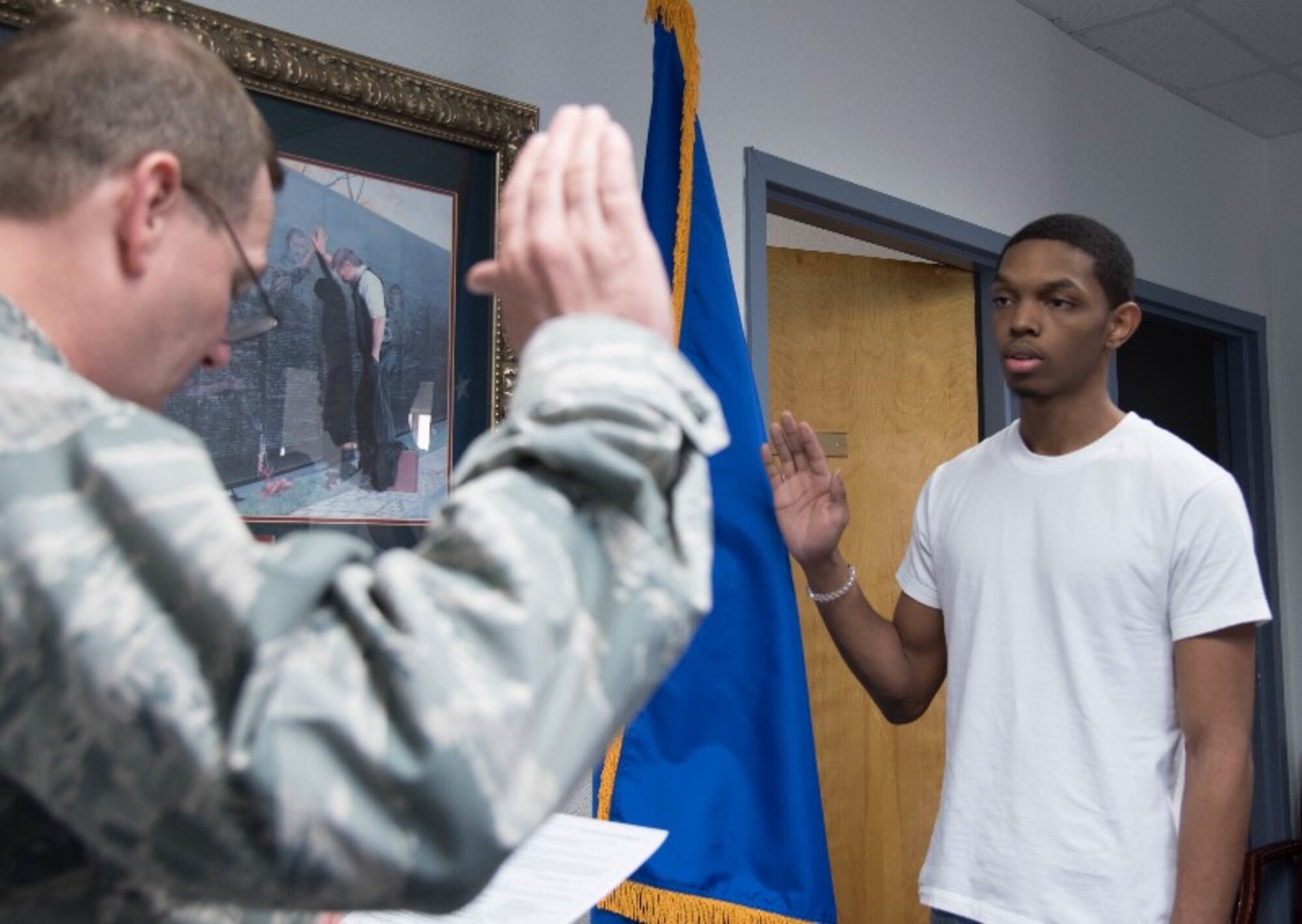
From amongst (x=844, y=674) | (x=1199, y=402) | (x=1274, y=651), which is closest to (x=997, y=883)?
(x=844, y=674)

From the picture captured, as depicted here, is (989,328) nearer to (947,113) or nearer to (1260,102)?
(947,113)

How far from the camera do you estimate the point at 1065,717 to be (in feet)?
5.10

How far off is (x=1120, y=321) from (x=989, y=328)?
91 centimetres

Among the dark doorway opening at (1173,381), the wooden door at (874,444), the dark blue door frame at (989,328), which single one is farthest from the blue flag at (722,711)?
the dark doorway opening at (1173,381)

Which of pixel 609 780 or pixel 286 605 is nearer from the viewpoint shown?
pixel 286 605

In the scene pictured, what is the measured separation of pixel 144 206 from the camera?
1.69 ft

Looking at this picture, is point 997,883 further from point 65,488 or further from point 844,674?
point 65,488

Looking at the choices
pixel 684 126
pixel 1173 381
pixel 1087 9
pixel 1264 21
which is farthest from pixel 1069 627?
pixel 1173 381

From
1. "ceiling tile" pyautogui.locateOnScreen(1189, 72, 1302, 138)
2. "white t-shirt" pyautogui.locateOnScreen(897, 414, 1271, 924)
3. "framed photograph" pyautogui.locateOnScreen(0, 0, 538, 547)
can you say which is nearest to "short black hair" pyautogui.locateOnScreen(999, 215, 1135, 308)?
"white t-shirt" pyautogui.locateOnScreen(897, 414, 1271, 924)

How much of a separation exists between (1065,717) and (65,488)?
1.41 meters

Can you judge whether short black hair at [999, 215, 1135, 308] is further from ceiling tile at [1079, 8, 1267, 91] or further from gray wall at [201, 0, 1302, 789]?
ceiling tile at [1079, 8, 1267, 91]

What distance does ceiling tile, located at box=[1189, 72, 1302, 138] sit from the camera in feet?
10.7

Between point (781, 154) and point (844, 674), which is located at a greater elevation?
point (781, 154)

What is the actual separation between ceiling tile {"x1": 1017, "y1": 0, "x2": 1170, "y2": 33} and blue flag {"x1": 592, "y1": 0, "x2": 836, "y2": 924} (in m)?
1.46
